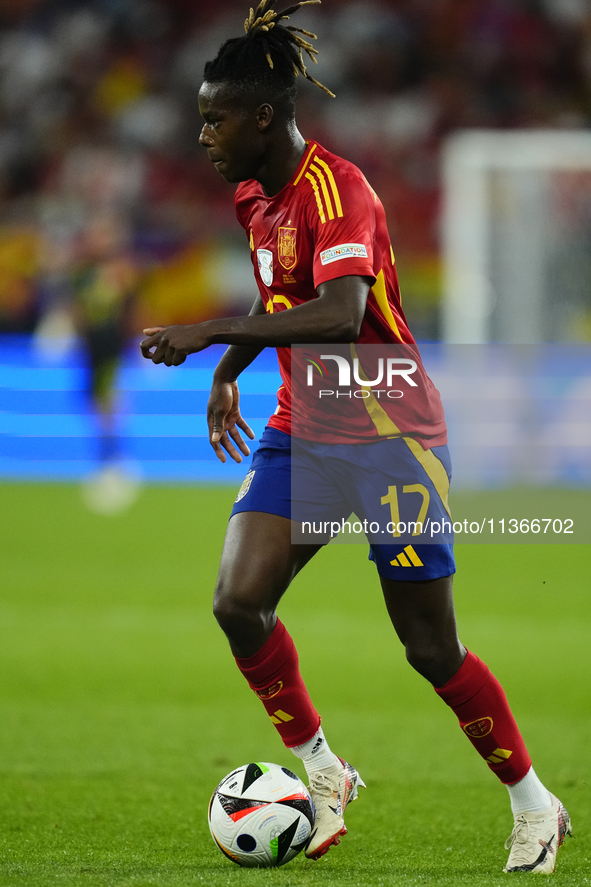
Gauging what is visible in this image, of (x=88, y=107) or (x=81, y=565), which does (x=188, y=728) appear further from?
(x=88, y=107)

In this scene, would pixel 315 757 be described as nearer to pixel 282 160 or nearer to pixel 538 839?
pixel 538 839

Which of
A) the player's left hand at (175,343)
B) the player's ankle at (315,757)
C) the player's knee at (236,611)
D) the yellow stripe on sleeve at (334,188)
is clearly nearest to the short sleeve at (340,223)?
the yellow stripe on sleeve at (334,188)

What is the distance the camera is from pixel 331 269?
3.00 meters

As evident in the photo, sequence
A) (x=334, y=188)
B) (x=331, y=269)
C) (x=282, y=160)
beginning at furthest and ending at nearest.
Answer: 1. (x=282, y=160)
2. (x=334, y=188)
3. (x=331, y=269)

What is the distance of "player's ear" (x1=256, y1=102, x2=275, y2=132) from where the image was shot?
124 inches

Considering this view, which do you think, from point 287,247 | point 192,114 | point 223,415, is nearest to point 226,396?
point 223,415

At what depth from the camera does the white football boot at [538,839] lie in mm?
3158

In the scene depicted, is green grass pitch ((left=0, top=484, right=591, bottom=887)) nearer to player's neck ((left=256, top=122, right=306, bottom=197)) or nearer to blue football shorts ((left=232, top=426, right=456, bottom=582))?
blue football shorts ((left=232, top=426, right=456, bottom=582))

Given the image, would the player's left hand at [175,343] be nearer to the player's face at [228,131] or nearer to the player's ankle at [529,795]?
the player's face at [228,131]

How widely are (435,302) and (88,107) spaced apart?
616 cm

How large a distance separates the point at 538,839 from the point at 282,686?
81 cm

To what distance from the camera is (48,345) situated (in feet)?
42.5

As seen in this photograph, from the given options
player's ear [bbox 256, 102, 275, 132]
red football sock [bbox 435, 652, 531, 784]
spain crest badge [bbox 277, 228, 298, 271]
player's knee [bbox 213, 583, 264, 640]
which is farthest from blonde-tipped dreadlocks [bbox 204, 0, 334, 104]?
red football sock [bbox 435, 652, 531, 784]

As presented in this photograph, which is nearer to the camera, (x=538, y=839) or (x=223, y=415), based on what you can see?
(x=538, y=839)
